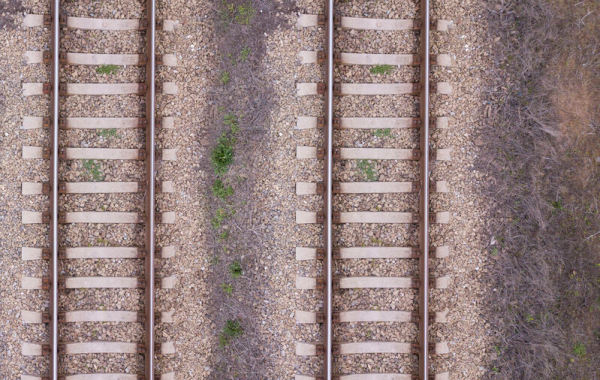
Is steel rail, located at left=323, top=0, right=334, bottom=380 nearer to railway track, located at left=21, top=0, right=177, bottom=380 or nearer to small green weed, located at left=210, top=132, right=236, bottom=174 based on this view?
small green weed, located at left=210, top=132, right=236, bottom=174

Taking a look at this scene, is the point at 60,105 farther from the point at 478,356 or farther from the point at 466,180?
the point at 478,356

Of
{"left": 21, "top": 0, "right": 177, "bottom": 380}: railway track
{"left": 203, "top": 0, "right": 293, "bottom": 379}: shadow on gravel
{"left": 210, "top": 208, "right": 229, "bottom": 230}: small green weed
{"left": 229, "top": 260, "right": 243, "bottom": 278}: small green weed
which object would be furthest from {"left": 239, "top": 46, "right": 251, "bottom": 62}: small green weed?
{"left": 229, "top": 260, "right": 243, "bottom": 278}: small green weed

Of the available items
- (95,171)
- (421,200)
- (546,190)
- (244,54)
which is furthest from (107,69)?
(546,190)

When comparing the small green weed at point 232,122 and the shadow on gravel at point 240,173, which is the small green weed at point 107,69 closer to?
the shadow on gravel at point 240,173

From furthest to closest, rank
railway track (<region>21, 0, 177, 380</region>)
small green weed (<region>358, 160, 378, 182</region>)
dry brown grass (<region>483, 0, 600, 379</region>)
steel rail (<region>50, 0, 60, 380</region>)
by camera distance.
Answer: dry brown grass (<region>483, 0, 600, 379</region>), small green weed (<region>358, 160, 378, 182</region>), railway track (<region>21, 0, 177, 380</region>), steel rail (<region>50, 0, 60, 380</region>)

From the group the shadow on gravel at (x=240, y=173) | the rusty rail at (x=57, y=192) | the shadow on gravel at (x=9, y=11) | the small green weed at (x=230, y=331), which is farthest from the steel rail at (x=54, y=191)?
the small green weed at (x=230, y=331)

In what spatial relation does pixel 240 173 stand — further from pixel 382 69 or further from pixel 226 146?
pixel 382 69

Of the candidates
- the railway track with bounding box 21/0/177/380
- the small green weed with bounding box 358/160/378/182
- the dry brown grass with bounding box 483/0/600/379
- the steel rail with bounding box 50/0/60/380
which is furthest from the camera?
the dry brown grass with bounding box 483/0/600/379
